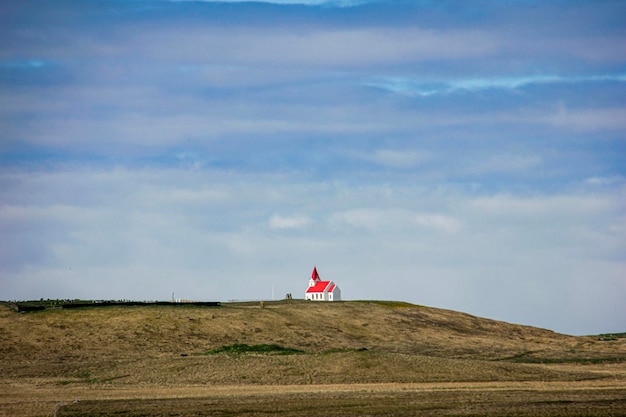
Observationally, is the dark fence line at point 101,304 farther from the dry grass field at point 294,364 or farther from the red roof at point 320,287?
the red roof at point 320,287

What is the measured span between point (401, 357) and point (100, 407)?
28.3 m

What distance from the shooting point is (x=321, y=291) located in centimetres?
13462

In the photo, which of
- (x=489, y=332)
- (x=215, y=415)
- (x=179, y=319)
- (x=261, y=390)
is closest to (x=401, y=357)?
(x=261, y=390)

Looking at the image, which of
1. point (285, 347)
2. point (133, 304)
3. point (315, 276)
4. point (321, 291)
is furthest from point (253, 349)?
point (315, 276)

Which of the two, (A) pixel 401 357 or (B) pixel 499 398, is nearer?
(B) pixel 499 398

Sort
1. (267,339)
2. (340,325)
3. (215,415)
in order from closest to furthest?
1. (215,415)
2. (267,339)
3. (340,325)

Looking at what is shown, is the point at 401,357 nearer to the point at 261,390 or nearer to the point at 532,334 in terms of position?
the point at 261,390

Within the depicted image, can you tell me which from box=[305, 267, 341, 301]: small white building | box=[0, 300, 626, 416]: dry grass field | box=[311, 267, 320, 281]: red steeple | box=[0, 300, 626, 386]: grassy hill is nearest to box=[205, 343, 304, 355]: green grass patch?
box=[0, 300, 626, 386]: grassy hill

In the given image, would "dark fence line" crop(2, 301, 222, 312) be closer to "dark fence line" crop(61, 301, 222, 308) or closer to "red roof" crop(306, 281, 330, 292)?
"dark fence line" crop(61, 301, 222, 308)

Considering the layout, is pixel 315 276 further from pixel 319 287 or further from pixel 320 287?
pixel 320 287

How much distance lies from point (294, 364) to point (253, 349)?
1460 cm

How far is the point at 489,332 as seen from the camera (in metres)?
115

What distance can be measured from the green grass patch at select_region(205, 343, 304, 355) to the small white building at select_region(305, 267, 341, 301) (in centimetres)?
4879

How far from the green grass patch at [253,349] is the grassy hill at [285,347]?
114 millimetres
